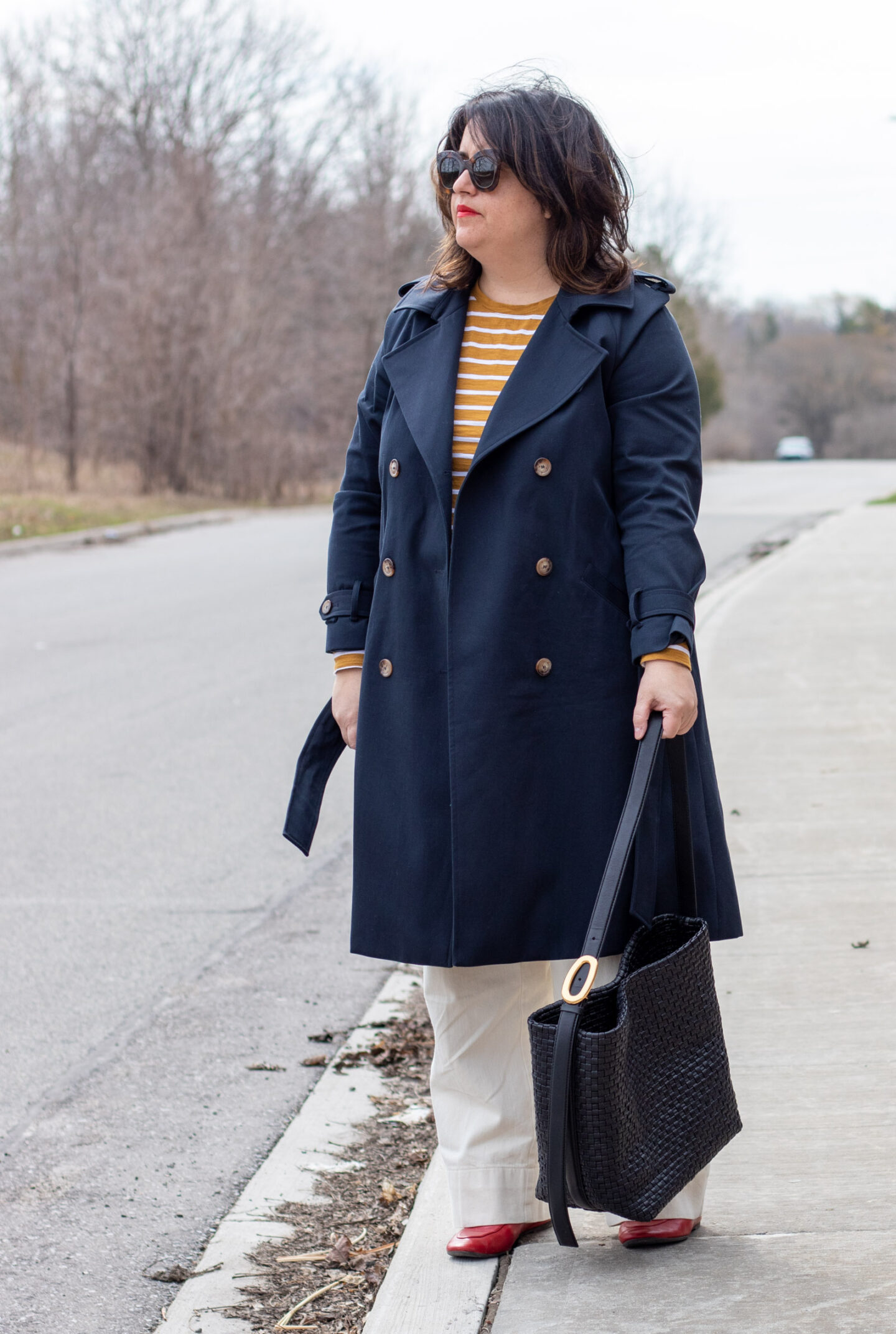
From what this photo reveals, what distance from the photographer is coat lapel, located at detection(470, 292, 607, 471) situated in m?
2.48

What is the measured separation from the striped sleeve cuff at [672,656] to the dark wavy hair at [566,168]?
627 mm

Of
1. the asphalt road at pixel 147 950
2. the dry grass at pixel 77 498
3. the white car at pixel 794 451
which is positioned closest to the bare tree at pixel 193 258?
the dry grass at pixel 77 498

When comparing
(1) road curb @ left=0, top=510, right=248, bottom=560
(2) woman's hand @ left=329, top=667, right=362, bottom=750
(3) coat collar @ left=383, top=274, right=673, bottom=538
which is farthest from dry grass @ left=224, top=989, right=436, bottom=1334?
(1) road curb @ left=0, top=510, right=248, bottom=560

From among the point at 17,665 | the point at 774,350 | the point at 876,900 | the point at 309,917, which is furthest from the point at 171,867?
the point at 774,350

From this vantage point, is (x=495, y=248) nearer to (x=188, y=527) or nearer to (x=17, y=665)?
(x=17, y=665)

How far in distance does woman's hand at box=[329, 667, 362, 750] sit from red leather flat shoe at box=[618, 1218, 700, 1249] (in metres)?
0.95

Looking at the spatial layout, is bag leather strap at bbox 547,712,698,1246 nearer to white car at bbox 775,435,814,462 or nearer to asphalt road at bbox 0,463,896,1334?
asphalt road at bbox 0,463,896,1334

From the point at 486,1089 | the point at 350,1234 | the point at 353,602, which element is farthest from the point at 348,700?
the point at 350,1234

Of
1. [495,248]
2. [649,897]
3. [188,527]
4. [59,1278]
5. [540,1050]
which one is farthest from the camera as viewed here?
[188,527]

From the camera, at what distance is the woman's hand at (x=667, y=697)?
94.2 inches

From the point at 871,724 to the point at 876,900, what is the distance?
2.71 metres

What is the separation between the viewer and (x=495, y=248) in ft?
8.53

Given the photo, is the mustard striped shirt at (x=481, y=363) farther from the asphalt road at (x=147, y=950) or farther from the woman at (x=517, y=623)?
the asphalt road at (x=147, y=950)

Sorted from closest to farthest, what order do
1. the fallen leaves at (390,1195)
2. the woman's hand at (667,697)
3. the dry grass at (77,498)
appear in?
the woman's hand at (667,697), the fallen leaves at (390,1195), the dry grass at (77,498)
